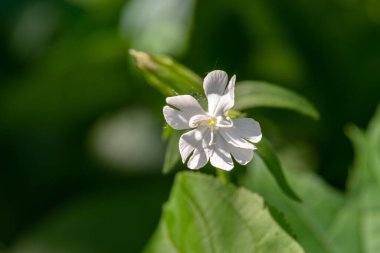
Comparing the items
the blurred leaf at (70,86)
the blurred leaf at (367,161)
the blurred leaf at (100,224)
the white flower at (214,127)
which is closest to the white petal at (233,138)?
the white flower at (214,127)

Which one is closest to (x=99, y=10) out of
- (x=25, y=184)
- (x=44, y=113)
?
(x=44, y=113)

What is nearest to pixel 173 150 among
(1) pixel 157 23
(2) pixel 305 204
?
(2) pixel 305 204

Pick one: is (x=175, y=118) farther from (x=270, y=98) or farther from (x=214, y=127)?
(x=270, y=98)

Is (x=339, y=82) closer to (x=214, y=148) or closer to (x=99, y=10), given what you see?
(x=99, y=10)

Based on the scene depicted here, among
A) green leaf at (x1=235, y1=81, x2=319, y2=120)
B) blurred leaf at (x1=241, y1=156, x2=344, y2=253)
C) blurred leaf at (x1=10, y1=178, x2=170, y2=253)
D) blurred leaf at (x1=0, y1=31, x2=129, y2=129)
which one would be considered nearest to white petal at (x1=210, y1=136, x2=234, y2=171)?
green leaf at (x1=235, y1=81, x2=319, y2=120)

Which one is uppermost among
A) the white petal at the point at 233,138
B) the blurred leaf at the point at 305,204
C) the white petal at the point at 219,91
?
the white petal at the point at 219,91

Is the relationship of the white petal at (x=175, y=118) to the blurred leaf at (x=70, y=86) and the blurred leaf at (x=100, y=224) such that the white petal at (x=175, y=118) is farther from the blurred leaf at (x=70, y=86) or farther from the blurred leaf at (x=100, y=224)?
the blurred leaf at (x=70, y=86)

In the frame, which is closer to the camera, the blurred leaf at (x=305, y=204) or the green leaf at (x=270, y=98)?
the green leaf at (x=270, y=98)
